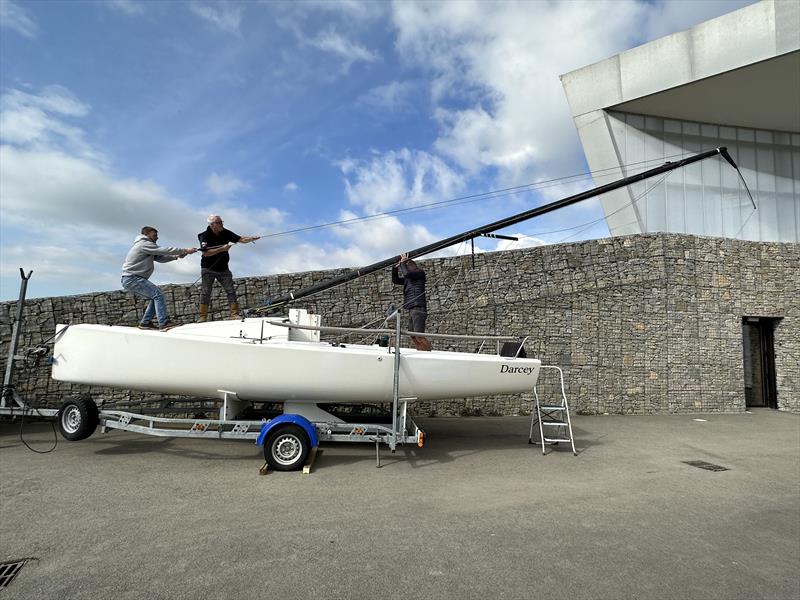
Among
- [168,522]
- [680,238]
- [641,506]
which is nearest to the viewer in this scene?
[168,522]

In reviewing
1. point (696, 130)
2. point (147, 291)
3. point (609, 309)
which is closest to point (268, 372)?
point (147, 291)

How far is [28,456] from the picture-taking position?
5.09m

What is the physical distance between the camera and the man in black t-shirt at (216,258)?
6137 millimetres

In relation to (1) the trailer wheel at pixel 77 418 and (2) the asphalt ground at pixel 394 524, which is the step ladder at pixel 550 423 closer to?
(2) the asphalt ground at pixel 394 524

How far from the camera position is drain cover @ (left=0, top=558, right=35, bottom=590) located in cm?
245

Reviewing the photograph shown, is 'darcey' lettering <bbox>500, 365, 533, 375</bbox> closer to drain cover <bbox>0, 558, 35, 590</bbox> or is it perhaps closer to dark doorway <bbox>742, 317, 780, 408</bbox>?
drain cover <bbox>0, 558, 35, 590</bbox>

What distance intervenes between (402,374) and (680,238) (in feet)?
29.3

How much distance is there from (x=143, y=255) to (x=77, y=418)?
6.81 feet

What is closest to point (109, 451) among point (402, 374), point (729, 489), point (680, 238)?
point (402, 374)

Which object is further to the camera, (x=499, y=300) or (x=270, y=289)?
(x=499, y=300)

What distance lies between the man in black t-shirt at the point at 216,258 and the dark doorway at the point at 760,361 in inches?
475

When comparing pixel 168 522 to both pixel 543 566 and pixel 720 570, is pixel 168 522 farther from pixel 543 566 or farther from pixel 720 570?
pixel 720 570

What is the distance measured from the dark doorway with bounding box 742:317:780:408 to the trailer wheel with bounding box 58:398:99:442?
1366cm

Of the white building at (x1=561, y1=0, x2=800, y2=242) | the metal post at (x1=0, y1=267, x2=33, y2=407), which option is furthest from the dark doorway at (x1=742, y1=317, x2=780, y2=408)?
the metal post at (x1=0, y1=267, x2=33, y2=407)
